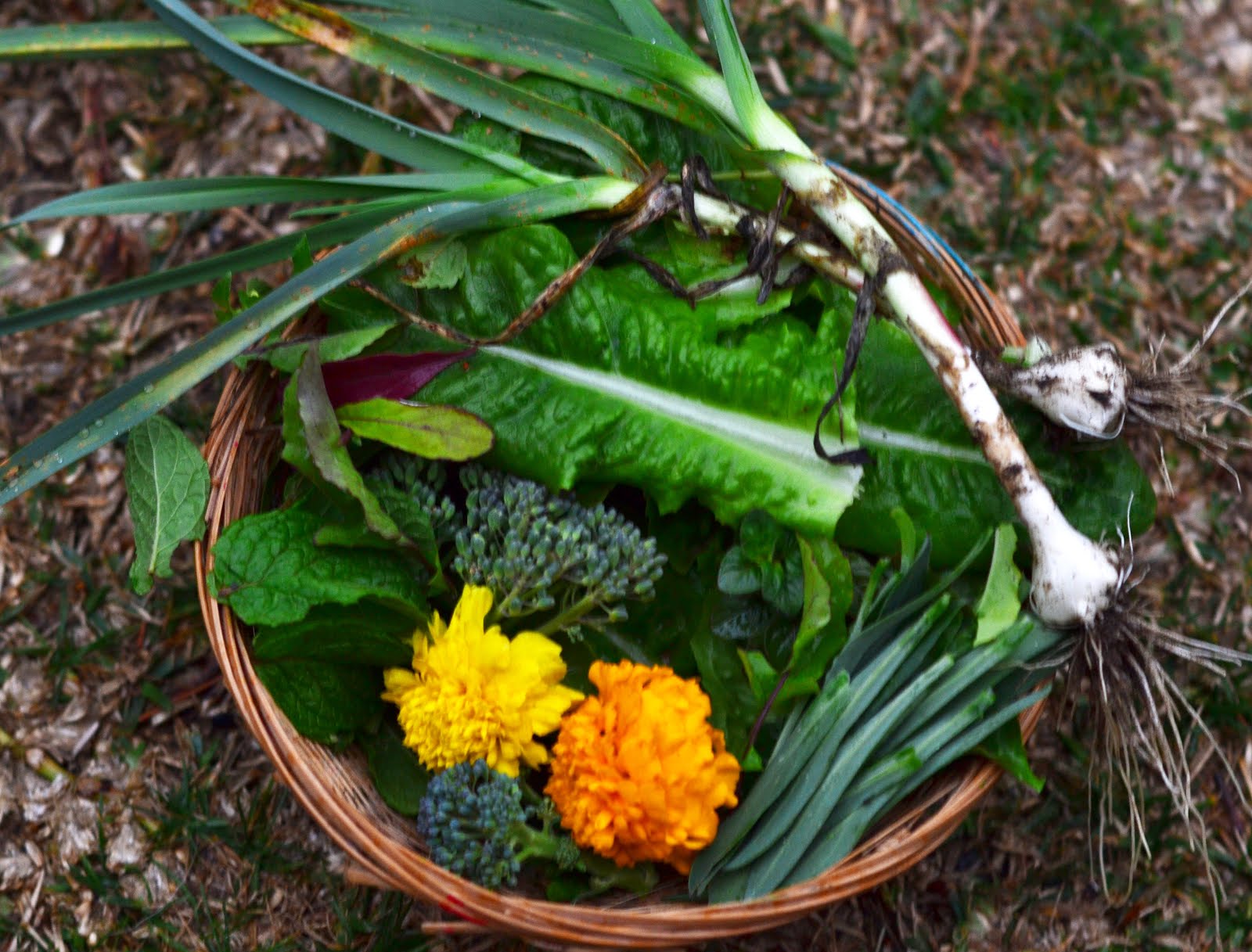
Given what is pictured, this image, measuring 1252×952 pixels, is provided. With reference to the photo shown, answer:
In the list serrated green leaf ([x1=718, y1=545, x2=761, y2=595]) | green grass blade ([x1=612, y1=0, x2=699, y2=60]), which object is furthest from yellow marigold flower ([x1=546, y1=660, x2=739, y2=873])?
green grass blade ([x1=612, y1=0, x2=699, y2=60])

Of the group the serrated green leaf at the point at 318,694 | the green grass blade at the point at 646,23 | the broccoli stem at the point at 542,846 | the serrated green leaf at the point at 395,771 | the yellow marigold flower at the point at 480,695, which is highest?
the green grass blade at the point at 646,23

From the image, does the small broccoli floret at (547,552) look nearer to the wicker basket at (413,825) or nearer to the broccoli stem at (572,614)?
the broccoli stem at (572,614)

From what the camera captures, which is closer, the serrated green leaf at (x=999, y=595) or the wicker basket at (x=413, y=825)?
the wicker basket at (x=413, y=825)

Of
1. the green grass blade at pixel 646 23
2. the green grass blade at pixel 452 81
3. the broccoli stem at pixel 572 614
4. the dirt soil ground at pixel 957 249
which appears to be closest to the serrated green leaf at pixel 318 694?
the broccoli stem at pixel 572 614

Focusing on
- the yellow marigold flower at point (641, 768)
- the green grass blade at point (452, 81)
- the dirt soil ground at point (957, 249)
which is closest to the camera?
the yellow marigold flower at point (641, 768)

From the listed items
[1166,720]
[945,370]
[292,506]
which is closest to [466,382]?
[292,506]

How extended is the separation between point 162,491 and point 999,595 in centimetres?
119

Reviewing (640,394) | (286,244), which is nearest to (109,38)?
(286,244)

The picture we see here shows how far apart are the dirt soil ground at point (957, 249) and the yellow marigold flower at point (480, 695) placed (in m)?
0.52

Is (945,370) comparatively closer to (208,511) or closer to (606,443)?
(606,443)

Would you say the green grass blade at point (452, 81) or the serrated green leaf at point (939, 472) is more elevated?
the green grass blade at point (452, 81)

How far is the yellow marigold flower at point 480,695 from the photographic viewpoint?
1.41m

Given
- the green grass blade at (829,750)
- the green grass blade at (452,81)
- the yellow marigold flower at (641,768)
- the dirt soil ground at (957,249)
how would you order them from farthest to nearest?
the dirt soil ground at (957,249) < the green grass blade at (452,81) < the green grass blade at (829,750) < the yellow marigold flower at (641,768)

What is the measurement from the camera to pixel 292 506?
151cm
